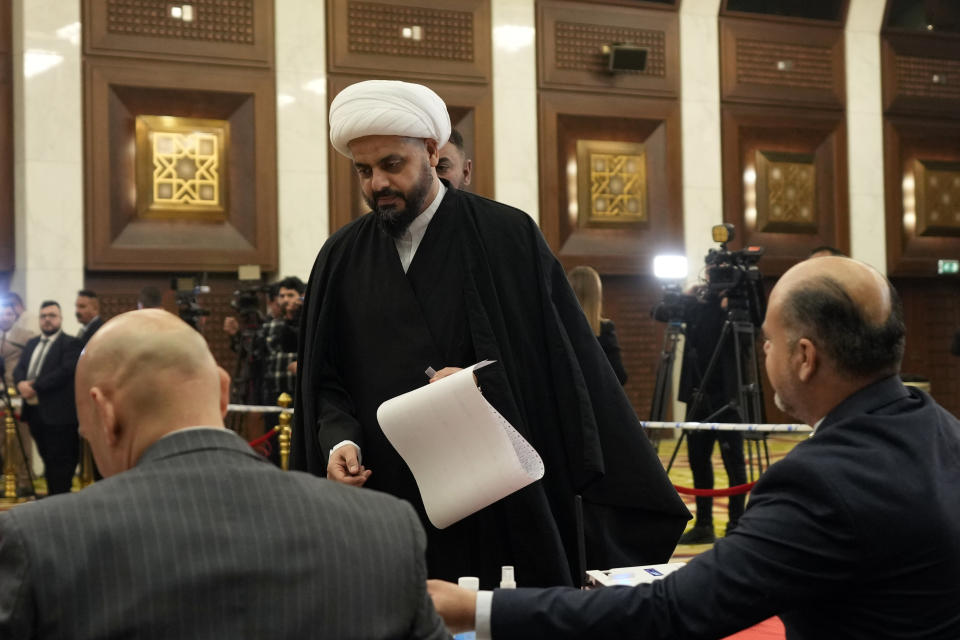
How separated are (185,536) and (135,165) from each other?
30.9 ft

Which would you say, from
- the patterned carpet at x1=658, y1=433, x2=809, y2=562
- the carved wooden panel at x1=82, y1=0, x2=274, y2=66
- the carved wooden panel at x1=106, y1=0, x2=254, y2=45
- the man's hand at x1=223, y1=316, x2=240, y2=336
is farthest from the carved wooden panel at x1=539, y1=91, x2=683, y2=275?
the man's hand at x1=223, y1=316, x2=240, y2=336

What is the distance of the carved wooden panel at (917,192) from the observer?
12.6 metres

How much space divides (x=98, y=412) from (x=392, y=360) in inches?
48.8

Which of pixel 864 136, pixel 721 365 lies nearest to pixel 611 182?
pixel 864 136

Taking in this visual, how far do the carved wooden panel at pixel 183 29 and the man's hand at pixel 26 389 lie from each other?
3.45 m

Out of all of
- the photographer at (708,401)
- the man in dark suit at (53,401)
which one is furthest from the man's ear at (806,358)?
the man in dark suit at (53,401)

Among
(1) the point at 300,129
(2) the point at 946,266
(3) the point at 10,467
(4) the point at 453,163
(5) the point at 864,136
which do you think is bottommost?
(3) the point at 10,467

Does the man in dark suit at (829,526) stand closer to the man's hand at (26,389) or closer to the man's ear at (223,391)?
the man's ear at (223,391)

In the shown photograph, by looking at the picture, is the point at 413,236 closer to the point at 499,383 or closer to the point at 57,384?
the point at 499,383

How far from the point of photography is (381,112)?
245cm

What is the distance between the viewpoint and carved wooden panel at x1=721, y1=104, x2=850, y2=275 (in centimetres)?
1200

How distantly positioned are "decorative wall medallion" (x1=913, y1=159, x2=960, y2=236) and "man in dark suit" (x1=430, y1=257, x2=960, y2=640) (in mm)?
11936

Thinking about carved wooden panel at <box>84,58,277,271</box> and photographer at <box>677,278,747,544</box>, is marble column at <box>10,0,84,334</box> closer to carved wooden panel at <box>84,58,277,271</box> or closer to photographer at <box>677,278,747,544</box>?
carved wooden panel at <box>84,58,277,271</box>

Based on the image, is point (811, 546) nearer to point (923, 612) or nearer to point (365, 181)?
point (923, 612)
